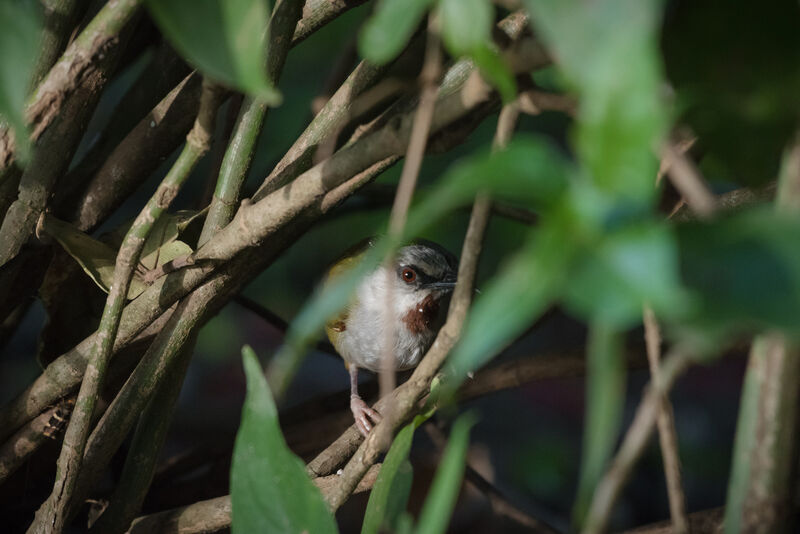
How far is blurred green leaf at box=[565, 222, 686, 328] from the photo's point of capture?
40 cm

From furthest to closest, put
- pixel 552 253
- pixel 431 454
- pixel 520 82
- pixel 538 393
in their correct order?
1. pixel 538 393
2. pixel 431 454
3. pixel 520 82
4. pixel 552 253

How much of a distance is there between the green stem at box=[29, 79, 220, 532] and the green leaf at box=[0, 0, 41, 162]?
14.7 inches

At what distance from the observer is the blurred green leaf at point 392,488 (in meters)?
0.79

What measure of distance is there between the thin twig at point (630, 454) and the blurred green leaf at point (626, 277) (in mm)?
88

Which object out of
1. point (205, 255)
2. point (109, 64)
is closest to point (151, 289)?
point (205, 255)

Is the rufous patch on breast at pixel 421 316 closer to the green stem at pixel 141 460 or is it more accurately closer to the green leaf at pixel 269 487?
the green stem at pixel 141 460

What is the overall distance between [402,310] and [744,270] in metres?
1.87

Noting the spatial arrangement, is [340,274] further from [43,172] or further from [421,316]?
[43,172]

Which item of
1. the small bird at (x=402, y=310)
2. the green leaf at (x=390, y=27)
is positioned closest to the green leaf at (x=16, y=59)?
the green leaf at (x=390, y=27)

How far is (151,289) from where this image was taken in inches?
46.7

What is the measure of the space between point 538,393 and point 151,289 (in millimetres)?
1880

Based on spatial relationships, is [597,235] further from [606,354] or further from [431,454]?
[431,454]

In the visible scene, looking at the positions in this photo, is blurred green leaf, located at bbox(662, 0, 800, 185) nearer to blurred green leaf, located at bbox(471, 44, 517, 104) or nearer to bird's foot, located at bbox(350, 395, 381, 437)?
blurred green leaf, located at bbox(471, 44, 517, 104)

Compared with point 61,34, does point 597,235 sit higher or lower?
lower
